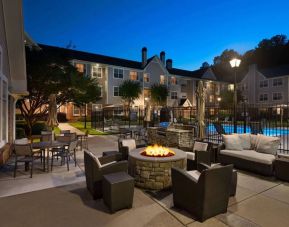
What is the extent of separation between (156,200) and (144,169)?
85 cm

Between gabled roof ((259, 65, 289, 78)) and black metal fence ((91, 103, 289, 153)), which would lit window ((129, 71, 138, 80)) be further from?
gabled roof ((259, 65, 289, 78))

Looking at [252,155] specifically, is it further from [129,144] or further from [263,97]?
[263,97]

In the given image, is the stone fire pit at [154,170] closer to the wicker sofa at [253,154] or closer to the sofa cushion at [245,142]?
the wicker sofa at [253,154]

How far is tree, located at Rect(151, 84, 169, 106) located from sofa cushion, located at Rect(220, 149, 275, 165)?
2485 centimetres

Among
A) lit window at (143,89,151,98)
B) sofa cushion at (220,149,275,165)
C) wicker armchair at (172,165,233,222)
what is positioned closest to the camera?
wicker armchair at (172,165,233,222)

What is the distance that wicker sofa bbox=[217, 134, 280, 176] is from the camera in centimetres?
572

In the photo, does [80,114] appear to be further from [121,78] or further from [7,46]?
[7,46]

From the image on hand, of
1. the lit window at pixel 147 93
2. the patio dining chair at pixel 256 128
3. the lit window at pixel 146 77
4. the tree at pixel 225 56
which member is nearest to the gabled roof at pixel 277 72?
the lit window at pixel 146 77

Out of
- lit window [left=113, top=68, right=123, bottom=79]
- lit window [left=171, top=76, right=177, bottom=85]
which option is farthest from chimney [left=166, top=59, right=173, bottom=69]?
lit window [left=113, top=68, right=123, bottom=79]

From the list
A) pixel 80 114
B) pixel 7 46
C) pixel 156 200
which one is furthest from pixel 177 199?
pixel 80 114

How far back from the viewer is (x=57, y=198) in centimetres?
435

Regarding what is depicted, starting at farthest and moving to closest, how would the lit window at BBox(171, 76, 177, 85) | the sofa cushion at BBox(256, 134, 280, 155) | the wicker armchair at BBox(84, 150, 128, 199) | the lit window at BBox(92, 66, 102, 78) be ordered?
the lit window at BBox(171, 76, 177, 85) → the lit window at BBox(92, 66, 102, 78) → the sofa cushion at BBox(256, 134, 280, 155) → the wicker armchair at BBox(84, 150, 128, 199)

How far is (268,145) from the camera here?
622 cm

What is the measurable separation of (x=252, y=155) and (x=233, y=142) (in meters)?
0.82
